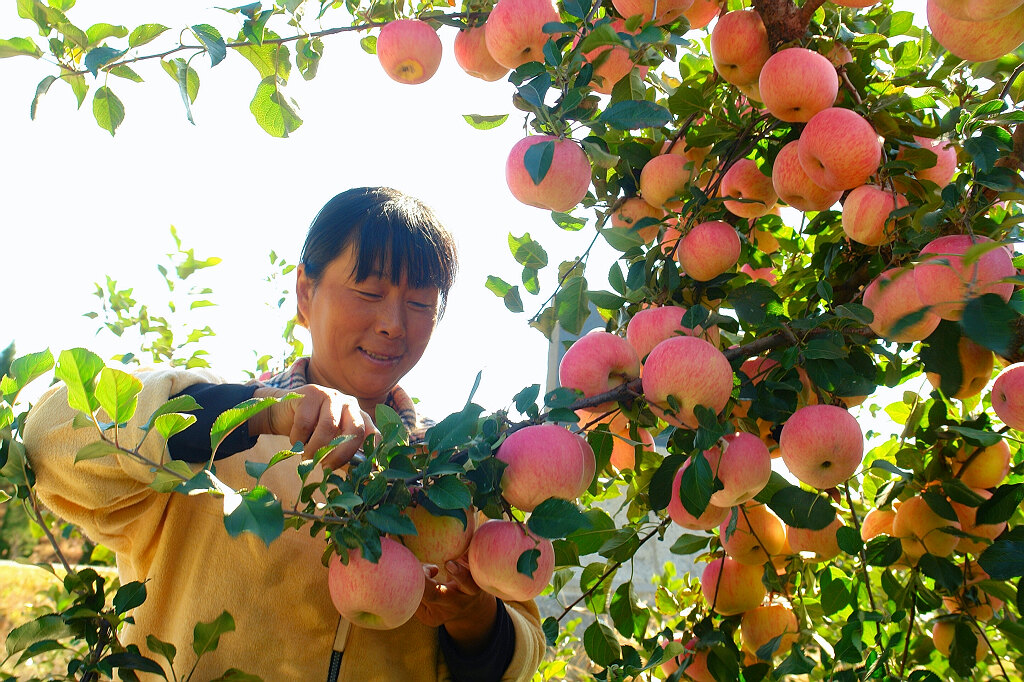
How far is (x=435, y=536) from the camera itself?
2.78ft

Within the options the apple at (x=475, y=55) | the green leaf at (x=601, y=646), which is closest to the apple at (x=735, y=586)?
the green leaf at (x=601, y=646)

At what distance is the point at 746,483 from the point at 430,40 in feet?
2.69

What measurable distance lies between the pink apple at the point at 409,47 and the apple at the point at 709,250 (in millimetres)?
502

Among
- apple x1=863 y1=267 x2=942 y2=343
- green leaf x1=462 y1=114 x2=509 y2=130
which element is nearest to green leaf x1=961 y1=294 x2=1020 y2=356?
apple x1=863 y1=267 x2=942 y2=343

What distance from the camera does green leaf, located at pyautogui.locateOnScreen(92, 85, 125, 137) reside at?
1099 mm

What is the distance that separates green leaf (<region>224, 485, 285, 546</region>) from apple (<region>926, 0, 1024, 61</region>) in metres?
0.92

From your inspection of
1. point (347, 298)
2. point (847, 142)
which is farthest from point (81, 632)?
point (847, 142)

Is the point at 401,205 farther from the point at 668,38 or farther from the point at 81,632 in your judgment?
the point at 81,632

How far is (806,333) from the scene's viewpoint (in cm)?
92

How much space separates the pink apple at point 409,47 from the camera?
45.1 inches

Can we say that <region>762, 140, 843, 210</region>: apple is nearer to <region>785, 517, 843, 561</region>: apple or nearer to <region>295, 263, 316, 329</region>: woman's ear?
<region>785, 517, 843, 561</region>: apple

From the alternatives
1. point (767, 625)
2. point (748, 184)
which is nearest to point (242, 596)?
point (767, 625)

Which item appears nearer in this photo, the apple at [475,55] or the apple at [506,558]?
the apple at [506,558]

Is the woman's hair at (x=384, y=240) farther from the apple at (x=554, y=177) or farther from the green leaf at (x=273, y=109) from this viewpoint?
the apple at (x=554, y=177)
